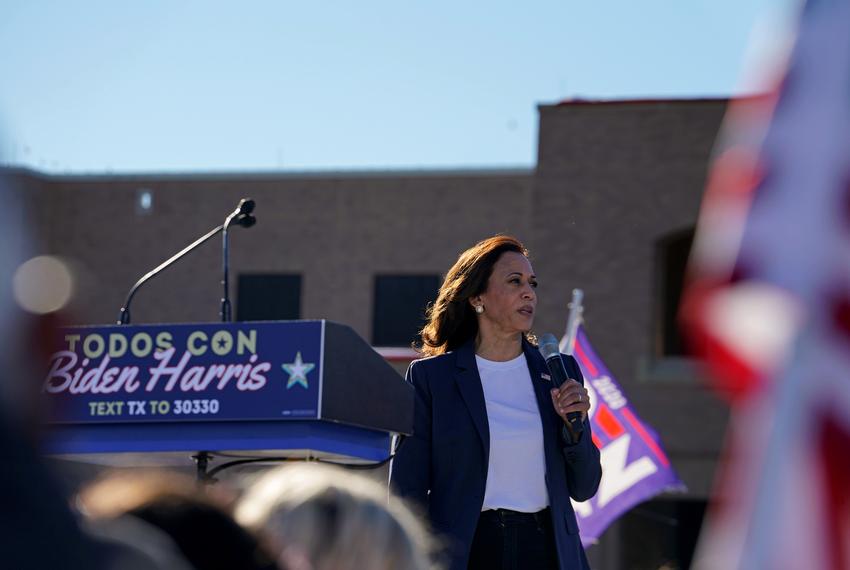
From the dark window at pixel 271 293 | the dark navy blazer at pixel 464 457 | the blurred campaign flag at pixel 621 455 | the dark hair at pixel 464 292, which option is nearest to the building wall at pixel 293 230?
the dark window at pixel 271 293

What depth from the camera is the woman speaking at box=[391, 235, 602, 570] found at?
4.91m

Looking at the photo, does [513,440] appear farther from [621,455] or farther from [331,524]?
[621,455]

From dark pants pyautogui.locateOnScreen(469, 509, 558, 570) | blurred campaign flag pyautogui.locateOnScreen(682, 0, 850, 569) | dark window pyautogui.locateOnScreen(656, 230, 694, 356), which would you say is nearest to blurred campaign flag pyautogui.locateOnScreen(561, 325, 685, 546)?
dark pants pyautogui.locateOnScreen(469, 509, 558, 570)

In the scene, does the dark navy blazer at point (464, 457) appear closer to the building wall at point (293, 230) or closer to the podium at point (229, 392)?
the podium at point (229, 392)

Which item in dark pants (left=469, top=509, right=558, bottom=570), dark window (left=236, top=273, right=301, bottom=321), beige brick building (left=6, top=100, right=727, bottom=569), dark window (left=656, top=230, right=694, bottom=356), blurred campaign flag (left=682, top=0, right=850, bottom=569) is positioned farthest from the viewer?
dark window (left=236, top=273, right=301, bottom=321)

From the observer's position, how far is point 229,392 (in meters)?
5.47

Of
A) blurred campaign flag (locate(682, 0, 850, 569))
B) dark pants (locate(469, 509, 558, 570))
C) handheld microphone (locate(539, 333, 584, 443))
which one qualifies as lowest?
dark pants (locate(469, 509, 558, 570))

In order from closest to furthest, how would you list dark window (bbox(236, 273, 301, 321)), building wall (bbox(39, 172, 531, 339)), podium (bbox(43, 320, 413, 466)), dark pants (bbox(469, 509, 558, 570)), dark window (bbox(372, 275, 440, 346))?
dark pants (bbox(469, 509, 558, 570)), podium (bbox(43, 320, 413, 466)), dark window (bbox(372, 275, 440, 346)), building wall (bbox(39, 172, 531, 339)), dark window (bbox(236, 273, 301, 321))

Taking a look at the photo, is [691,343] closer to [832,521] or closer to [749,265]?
[749,265]

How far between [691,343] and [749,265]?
5.7 inches

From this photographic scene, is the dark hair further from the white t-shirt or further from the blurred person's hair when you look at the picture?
the blurred person's hair

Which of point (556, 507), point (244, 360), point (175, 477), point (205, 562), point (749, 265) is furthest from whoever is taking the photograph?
point (244, 360)

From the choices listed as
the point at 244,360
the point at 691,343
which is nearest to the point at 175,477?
the point at 691,343

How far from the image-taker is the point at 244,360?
5.47m
